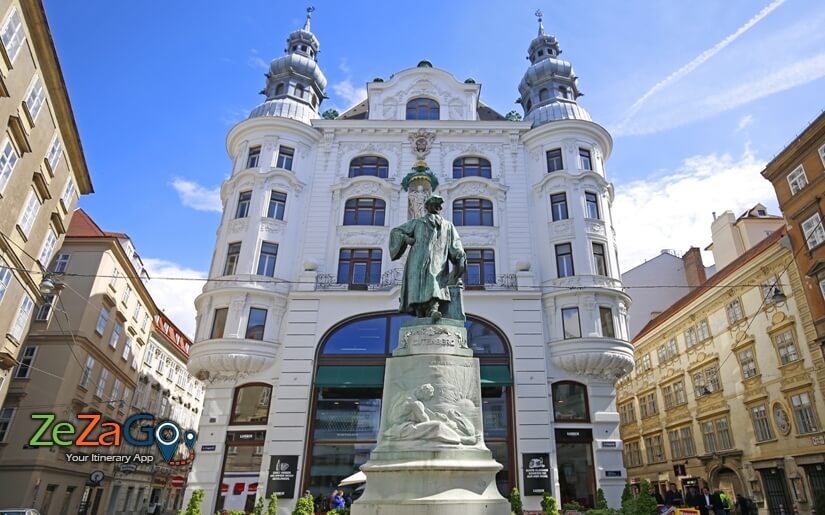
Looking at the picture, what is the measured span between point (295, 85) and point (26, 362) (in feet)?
71.6

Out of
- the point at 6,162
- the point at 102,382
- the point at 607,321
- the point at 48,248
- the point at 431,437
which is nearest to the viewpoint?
the point at 431,437

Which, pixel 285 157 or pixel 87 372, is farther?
pixel 87 372

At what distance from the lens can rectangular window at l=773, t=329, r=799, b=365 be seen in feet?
81.9

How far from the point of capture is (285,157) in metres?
27.6

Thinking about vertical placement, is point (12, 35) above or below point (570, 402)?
above

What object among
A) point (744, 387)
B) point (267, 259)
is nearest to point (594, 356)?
point (744, 387)

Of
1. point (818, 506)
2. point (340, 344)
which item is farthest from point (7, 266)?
point (818, 506)

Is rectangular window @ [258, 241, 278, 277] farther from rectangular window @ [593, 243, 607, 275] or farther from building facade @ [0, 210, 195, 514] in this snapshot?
rectangular window @ [593, 243, 607, 275]

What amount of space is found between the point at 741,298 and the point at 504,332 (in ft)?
50.7

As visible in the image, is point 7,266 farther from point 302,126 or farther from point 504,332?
point 504,332

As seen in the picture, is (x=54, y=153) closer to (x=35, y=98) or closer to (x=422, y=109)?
(x=35, y=98)

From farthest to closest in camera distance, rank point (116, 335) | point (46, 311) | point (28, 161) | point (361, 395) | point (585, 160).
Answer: point (116, 335), point (46, 311), point (585, 160), point (361, 395), point (28, 161)

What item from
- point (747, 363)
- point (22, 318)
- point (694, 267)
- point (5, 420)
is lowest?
point (5, 420)

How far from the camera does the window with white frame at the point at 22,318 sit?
21516mm
